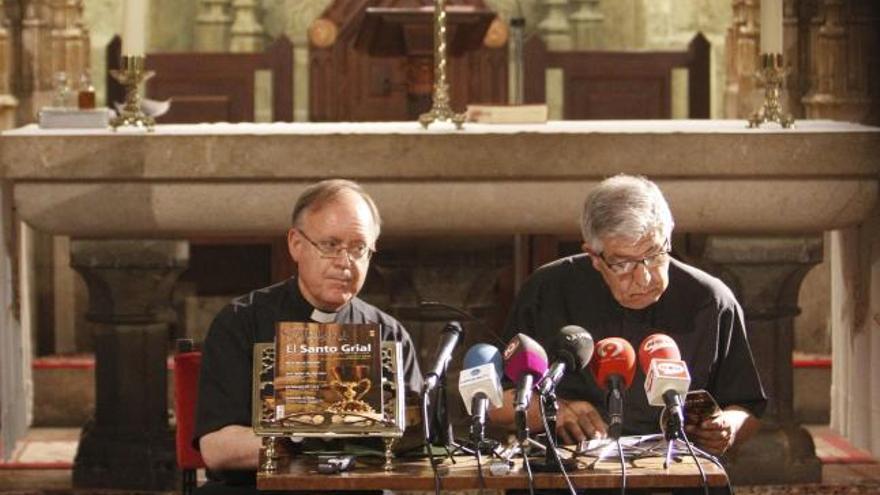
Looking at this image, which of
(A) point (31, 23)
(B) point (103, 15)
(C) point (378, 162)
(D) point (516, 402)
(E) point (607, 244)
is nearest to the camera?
(D) point (516, 402)

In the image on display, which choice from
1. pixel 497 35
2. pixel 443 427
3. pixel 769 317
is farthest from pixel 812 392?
pixel 443 427

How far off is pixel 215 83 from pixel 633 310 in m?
5.60

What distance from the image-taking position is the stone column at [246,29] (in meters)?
11.4

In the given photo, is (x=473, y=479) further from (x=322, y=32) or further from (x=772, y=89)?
(x=322, y=32)

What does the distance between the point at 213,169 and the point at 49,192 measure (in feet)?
1.80

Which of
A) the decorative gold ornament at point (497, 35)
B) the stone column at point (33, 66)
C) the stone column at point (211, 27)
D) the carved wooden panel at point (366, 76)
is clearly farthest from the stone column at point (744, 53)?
the stone column at point (33, 66)

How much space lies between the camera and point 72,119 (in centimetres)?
734

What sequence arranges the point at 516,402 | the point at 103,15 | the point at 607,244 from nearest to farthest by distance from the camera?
1. the point at 516,402
2. the point at 607,244
3. the point at 103,15

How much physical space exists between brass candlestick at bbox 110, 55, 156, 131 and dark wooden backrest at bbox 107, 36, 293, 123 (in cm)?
279

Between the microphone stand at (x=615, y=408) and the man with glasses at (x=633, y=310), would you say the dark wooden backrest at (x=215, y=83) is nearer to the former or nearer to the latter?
the man with glasses at (x=633, y=310)

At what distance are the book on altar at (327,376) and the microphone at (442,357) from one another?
0.49 ft

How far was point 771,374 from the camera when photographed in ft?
24.2

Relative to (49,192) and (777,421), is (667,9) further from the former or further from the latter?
(49,192)

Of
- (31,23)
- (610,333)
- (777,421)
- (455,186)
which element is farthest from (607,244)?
(31,23)
